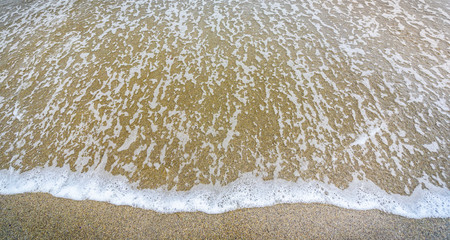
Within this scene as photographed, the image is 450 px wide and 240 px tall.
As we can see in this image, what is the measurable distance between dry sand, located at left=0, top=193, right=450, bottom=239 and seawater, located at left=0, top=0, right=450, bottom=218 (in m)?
0.10

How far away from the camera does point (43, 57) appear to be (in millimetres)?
3965

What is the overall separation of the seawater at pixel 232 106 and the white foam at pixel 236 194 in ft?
0.04

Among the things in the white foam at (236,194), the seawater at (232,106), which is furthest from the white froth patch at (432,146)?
the white foam at (236,194)

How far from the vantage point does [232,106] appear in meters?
3.13

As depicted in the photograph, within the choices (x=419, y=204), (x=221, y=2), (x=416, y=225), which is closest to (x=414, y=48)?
(x=419, y=204)

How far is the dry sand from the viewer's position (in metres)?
1.97

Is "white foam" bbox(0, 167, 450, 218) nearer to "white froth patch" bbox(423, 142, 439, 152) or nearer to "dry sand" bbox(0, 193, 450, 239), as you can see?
"dry sand" bbox(0, 193, 450, 239)

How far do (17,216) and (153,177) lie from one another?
4.08ft

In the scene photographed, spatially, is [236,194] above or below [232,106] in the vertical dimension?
below

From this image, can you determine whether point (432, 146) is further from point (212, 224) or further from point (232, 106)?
point (212, 224)

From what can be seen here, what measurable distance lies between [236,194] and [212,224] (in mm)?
369

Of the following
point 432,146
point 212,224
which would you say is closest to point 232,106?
point 212,224

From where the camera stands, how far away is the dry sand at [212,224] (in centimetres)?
197

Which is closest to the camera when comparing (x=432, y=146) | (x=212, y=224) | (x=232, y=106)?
(x=212, y=224)
